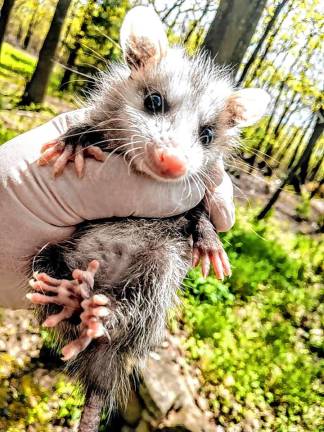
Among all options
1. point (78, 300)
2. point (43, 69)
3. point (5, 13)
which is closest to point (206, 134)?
point (78, 300)

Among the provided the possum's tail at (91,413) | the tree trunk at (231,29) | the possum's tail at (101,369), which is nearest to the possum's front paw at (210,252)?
the possum's tail at (101,369)

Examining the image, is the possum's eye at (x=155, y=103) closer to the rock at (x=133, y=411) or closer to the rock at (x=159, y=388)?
the rock at (x=159, y=388)

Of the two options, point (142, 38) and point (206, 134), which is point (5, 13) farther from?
point (206, 134)

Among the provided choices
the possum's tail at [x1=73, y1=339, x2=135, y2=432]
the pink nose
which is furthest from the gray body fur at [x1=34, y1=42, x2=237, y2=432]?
the pink nose

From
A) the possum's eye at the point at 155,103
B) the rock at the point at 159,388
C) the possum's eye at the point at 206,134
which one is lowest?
the rock at the point at 159,388

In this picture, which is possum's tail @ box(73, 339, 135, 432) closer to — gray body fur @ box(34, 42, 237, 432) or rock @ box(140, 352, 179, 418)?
gray body fur @ box(34, 42, 237, 432)

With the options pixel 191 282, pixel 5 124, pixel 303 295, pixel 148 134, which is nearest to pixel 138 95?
pixel 148 134

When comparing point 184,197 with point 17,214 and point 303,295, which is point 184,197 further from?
point 303,295
